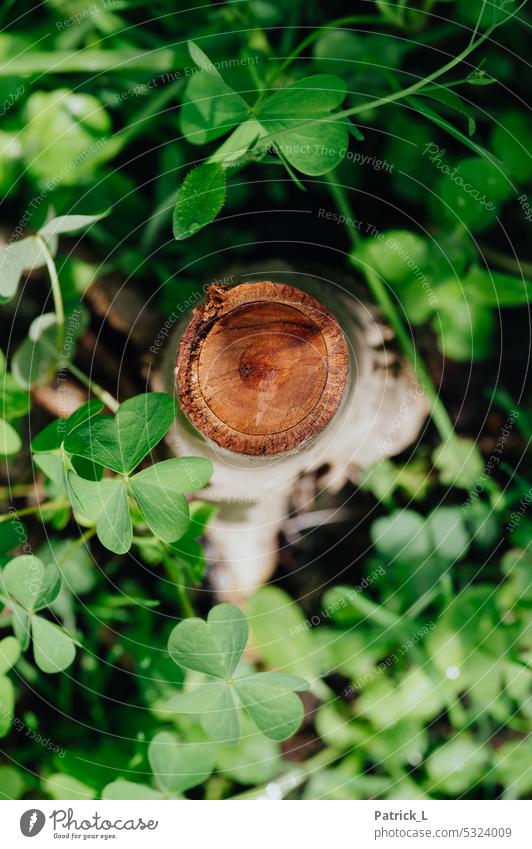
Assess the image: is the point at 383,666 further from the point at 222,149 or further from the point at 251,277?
the point at 222,149

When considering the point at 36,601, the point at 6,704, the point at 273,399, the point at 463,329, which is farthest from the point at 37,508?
the point at 463,329

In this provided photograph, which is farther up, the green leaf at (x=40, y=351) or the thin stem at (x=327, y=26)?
the thin stem at (x=327, y=26)

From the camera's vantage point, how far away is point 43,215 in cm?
113

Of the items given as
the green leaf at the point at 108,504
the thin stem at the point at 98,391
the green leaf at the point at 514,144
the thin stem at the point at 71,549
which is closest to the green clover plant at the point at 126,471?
the green leaf at the point at 108,504

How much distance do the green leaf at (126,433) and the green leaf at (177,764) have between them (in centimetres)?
48

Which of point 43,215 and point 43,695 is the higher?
point 43,215

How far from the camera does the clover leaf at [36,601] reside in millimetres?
997

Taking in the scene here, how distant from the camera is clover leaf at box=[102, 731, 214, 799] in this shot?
41.1 inches

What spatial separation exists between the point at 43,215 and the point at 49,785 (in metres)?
0.93

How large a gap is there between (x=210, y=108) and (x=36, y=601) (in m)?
0.75

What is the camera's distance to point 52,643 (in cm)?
102

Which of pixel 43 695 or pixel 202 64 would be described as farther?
pixel 43 695

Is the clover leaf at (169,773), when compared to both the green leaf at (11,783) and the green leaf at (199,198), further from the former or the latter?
the green leaf at (199,198)
